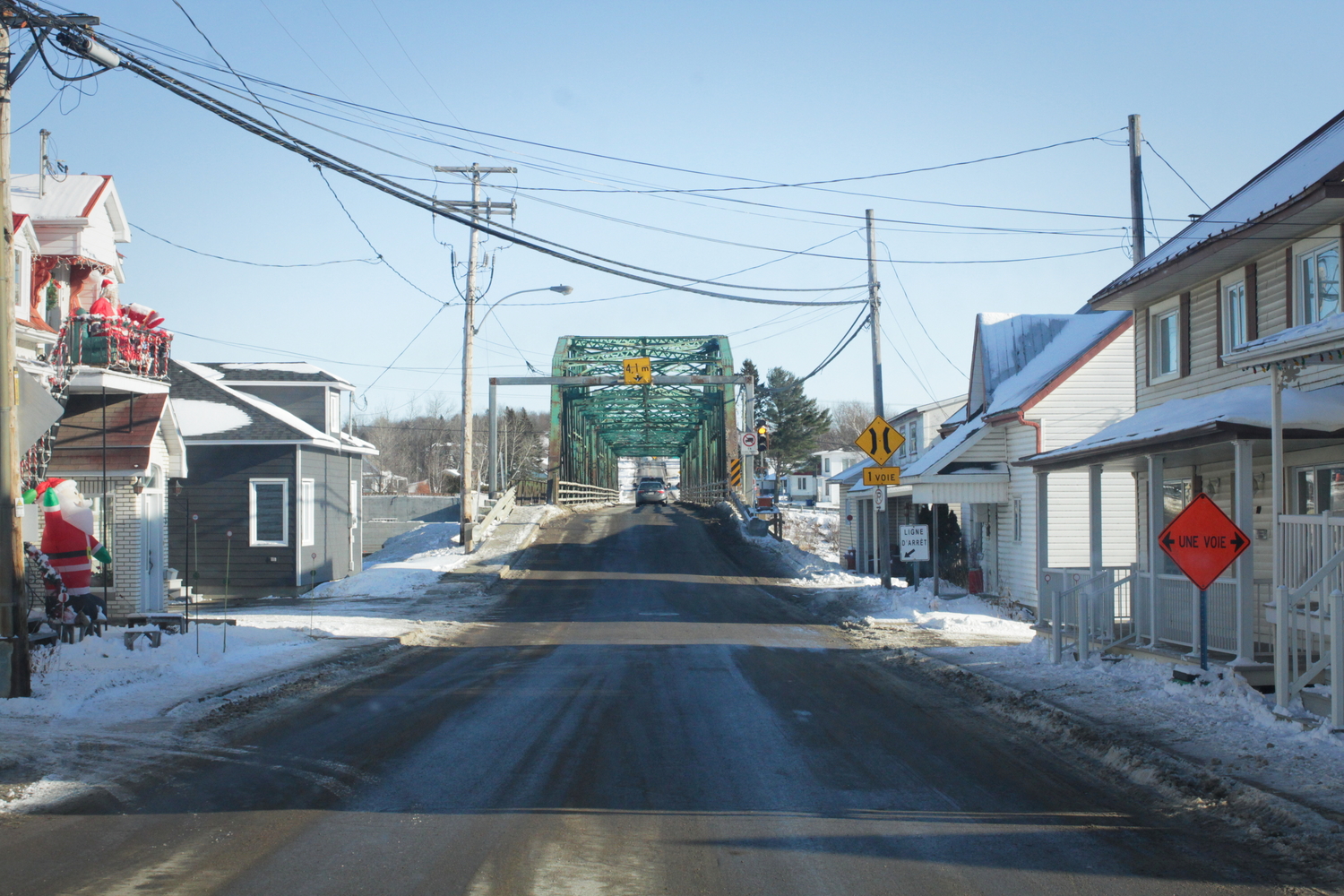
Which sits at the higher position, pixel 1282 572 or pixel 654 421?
pixel 654 421

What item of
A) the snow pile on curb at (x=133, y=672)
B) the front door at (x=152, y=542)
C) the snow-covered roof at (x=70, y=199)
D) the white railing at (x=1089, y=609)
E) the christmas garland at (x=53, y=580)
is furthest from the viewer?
the front door at (x=152, y=542)

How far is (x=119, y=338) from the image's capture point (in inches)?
746

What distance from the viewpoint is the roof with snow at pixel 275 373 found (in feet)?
113

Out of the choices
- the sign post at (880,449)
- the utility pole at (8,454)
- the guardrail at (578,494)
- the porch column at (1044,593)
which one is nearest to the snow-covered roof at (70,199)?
the utility pole at (8,454)

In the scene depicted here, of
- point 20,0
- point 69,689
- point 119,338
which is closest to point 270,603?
point 119,338

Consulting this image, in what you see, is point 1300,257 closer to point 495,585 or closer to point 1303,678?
point 1303,678

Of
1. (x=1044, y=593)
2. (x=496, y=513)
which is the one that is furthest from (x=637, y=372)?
(x=1044, y=593)

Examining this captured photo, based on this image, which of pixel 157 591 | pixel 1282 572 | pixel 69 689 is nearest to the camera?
pixel 1282 572

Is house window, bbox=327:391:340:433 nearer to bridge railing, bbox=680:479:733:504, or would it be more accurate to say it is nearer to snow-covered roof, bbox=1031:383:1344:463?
bridge railing, bbox=680:479:733:504

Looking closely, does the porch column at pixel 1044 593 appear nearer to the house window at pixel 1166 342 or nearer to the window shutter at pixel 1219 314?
the house window at pixel 1166 342

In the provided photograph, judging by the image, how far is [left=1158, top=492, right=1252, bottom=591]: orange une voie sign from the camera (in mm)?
11203

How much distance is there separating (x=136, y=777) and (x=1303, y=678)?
9.97 meters

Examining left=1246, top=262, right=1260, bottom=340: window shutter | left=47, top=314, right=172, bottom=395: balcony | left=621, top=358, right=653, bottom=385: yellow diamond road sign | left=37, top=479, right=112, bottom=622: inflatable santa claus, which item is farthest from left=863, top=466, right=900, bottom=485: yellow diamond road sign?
left=621, top=358, right=653, bottom=385: yellow diamond road sign

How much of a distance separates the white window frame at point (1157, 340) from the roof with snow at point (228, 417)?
21718 millimetres
